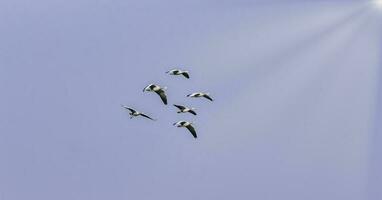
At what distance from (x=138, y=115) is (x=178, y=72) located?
5.27 meters

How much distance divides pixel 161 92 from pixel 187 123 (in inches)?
233

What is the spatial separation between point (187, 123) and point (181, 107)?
289 centimetres

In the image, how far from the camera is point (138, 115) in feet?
342

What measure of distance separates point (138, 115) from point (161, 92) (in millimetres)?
3503

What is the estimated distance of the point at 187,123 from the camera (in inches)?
4218

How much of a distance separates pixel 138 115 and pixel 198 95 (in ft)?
18.2

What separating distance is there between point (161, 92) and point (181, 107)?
10.3 ft

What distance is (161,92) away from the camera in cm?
10238

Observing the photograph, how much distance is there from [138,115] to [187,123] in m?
5.15

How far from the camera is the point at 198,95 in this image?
103938 millimetres

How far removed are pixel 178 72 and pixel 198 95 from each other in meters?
2.75

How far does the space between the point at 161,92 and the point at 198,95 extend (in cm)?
356
